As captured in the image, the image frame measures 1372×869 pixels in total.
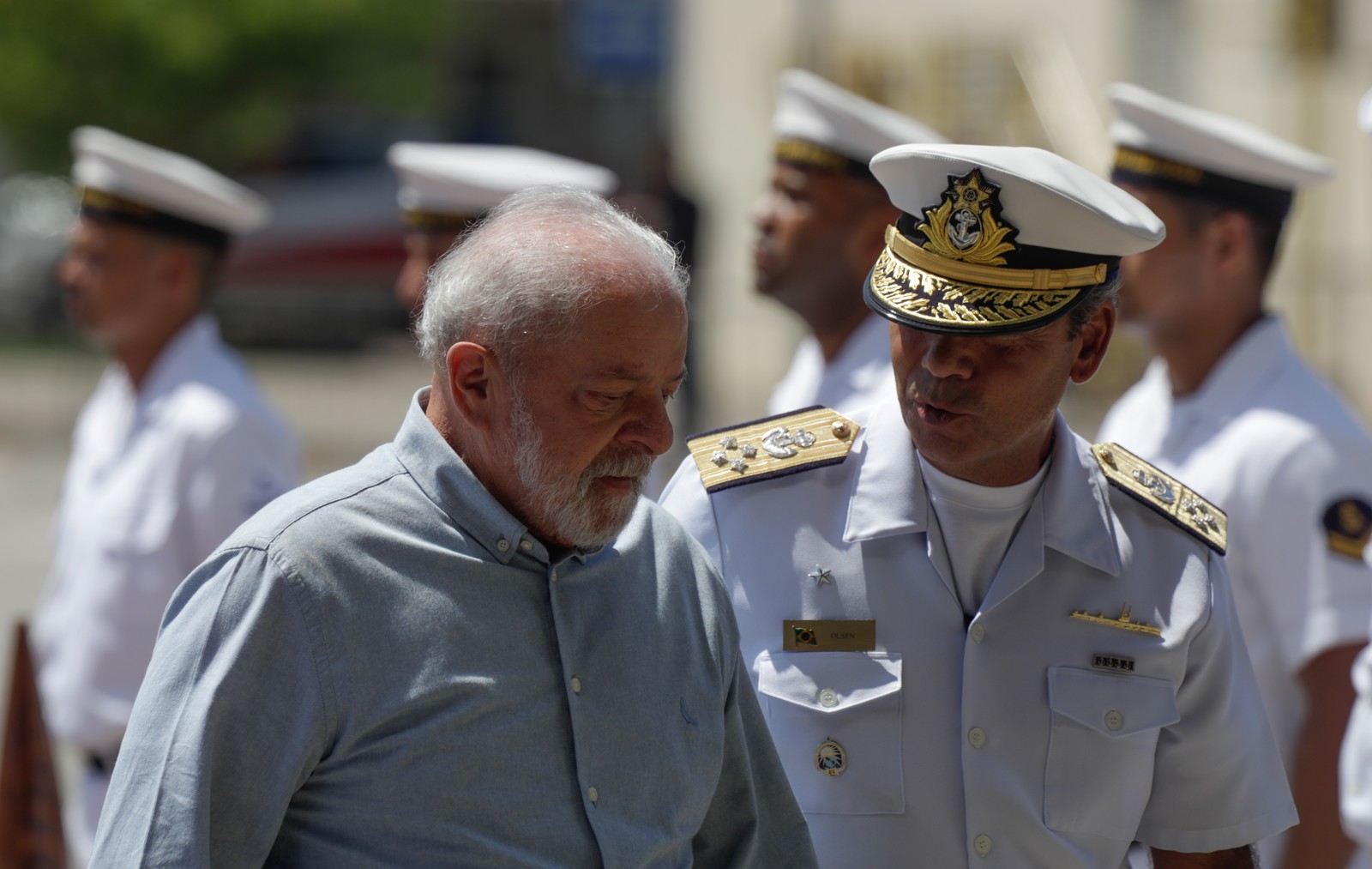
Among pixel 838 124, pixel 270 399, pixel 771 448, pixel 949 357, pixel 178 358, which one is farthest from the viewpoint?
pixel 270 399

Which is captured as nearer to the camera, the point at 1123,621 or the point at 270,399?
the point at 1123,621

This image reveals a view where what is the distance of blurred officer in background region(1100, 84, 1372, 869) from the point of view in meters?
3.72

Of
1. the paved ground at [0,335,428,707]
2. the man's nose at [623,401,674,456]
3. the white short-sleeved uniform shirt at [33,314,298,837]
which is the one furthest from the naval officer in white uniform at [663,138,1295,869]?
the paved ground at [0,335,428,707]

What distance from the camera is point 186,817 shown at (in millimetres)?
2039

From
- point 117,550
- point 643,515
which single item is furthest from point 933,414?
point 117,550

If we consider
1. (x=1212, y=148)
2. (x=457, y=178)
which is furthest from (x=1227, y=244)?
(x=457, y=178)

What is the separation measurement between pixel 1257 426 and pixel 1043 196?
1436 millimetres

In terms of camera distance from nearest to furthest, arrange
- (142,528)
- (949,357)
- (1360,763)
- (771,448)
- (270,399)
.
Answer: (949,357) < (771,448) < (1360,763) < (142,528) < (270,399)

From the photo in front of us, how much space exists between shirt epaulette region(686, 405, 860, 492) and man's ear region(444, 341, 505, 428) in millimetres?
596

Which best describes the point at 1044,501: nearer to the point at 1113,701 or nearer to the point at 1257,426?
the point at 1113,701

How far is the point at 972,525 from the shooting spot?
9.24 feet

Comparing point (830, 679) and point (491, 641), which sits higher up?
point (491, 641)

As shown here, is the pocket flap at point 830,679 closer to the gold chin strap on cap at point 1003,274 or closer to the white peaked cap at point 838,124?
the gold chin strap on cap at point 1003,274

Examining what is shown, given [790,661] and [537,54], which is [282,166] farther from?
[790,661]
